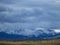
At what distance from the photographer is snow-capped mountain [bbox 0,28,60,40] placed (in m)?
2.28

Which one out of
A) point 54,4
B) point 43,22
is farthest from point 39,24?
point 54,4

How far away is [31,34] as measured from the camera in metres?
2.29

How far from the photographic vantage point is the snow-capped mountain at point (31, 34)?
2.28 metres

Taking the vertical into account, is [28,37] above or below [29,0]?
below

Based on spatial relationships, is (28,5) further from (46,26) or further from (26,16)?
(46,26)

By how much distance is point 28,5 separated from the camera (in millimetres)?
2330

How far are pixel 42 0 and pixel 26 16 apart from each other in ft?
1.09

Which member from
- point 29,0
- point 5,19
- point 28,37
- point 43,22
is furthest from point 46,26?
point 5,19

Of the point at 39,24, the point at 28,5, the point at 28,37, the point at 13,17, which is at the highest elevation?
the point at 28,5

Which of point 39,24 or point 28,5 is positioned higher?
point 28,5

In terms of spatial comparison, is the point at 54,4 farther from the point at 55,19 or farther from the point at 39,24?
the point at 39,24

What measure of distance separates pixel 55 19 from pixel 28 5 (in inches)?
17.4

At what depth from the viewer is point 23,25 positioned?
7.60ft

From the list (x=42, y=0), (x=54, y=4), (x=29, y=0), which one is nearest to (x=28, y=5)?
(x=29, y=0)
